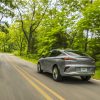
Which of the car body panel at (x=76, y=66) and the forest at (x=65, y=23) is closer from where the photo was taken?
the car body panel at (x=76, y=66)

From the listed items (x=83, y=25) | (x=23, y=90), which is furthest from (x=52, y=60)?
(x=83, y=25)

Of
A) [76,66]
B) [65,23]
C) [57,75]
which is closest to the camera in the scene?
[76,66]

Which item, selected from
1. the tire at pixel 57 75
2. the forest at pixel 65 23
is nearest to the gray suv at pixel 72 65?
the tire at pixel 57 75

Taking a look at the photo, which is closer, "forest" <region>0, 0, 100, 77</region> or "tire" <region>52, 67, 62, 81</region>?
"tire" <region>52, 67, 62, 81</region>

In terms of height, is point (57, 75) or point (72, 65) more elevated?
point (72, 65)

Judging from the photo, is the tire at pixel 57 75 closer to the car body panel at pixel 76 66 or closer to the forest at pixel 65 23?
the car body panel at pixel 76 66

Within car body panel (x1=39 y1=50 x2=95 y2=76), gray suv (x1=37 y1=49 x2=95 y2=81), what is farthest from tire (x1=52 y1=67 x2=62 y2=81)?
car body panel (x1=39 y1=50 x2=95 y2=76)

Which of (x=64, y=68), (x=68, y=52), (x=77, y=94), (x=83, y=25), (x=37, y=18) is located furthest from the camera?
(x=37, y=18)

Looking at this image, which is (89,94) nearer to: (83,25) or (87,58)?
(87,58)

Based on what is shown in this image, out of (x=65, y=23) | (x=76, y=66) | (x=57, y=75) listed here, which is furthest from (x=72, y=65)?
(x=65, y=23)

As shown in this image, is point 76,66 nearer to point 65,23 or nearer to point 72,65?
point 72,65

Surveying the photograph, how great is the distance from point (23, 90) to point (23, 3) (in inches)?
1741

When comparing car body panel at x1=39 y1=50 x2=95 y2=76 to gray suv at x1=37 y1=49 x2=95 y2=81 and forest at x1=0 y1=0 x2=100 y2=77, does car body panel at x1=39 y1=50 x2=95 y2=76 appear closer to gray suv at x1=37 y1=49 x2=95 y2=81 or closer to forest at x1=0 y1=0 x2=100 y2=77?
gray suv at x1=37 y1=49 x2=95 y2=81

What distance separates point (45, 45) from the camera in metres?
39.6
